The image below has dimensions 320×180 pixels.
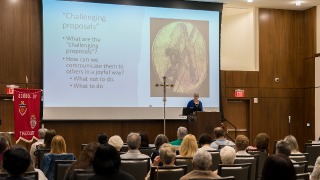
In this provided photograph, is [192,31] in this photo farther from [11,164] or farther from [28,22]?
[11,164]

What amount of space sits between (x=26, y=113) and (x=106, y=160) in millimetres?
7252

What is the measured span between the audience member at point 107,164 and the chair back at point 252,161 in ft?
8.17

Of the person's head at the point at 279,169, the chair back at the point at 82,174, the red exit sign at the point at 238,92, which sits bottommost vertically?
the chair back at the point at 82,174

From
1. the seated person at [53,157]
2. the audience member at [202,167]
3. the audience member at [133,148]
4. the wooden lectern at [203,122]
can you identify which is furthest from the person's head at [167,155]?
the wooden lectern at [203,122]

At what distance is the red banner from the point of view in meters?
9.80

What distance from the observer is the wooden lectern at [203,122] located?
33.6ft

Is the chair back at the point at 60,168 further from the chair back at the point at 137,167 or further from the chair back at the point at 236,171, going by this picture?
the chair back at the point at 236,171

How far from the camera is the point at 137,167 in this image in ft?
16.0

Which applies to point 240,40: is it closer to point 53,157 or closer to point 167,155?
point 53,157

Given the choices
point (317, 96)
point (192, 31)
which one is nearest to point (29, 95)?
point (192, 31)

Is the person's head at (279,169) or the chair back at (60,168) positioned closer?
the person's head at (279,169)

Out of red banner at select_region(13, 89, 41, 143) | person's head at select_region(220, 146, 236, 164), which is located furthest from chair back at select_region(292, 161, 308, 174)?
red banner at select_region(13, 89, 41, 143)

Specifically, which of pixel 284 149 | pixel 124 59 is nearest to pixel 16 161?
pixel 284 149

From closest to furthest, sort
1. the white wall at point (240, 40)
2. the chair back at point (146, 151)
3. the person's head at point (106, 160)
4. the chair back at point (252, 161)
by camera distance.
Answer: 1. the person's head at point (106, 160)
2. the chair back at point (252, 161)
3. the chair back at point (146, 151)
4. the white wall at point (240, 40)
